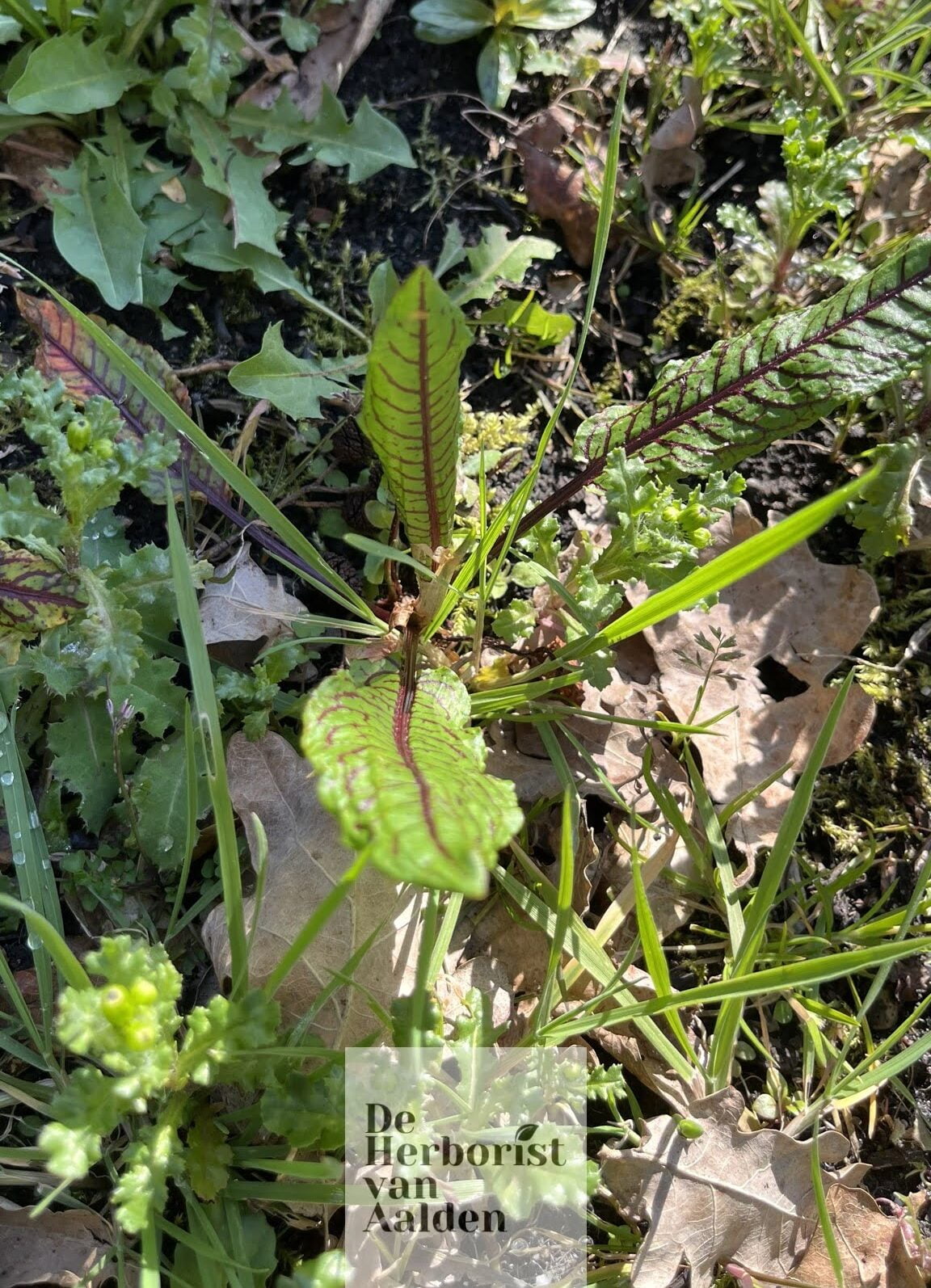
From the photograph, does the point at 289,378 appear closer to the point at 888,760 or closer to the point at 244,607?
the point at 244,607

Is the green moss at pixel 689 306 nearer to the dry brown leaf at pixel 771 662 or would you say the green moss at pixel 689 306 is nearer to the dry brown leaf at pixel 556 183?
the dry brown leaf at pixel 556 183

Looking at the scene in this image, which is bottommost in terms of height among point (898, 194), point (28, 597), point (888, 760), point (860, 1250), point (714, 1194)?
point (860, 1250)

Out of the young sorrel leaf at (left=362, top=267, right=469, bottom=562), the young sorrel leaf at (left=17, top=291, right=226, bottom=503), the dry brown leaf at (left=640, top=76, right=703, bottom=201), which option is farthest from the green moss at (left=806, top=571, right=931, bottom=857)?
the young sorrel leaf at (left=17, top=291, right=226, bottom=503)

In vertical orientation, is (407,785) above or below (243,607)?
above

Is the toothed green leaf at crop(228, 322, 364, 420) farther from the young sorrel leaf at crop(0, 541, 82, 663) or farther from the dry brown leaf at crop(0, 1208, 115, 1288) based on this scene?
the dry brown leaf at crop(0, 1208, 115, 1288)

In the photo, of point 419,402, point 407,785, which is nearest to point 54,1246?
point 407,785

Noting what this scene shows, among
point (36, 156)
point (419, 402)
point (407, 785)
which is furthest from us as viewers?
point (36, 156)

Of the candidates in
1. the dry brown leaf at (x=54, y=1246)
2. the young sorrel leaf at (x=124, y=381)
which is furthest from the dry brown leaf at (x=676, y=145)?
the dry brown leaf at (x=54, y=1246)
